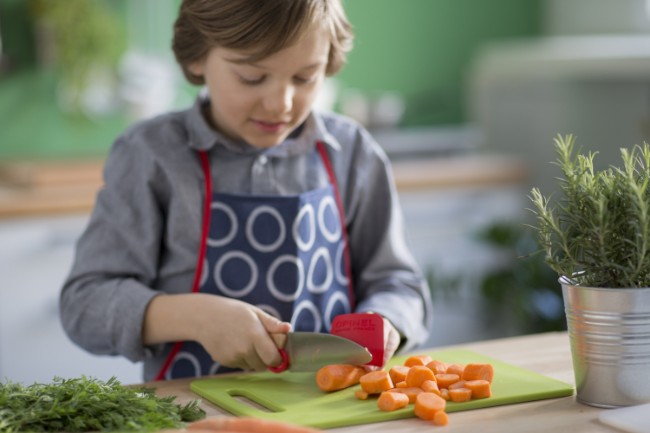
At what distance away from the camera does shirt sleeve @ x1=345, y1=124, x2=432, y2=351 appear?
1523 mm

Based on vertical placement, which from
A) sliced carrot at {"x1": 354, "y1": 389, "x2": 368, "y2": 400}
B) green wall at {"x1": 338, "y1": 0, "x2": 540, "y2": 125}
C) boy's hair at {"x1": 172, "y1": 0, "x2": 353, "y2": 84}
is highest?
green wall at {"x1": 338, "y1": 0, "x2": 540, "y2": 125}

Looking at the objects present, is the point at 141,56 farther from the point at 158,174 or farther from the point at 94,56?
the point at 158,174

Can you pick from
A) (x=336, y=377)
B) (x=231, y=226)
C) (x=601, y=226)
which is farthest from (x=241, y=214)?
(x=601, y=226)

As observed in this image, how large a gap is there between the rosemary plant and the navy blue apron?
1.55 ft

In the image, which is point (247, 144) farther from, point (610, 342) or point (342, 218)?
point (610, 342)

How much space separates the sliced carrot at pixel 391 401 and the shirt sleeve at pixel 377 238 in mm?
410

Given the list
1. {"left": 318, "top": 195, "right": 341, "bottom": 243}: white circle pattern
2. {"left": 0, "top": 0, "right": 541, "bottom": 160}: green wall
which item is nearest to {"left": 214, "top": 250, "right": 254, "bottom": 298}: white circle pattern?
{"left": 318, "top": 195, "right": 341, "bottom": 243}: white circle pattern

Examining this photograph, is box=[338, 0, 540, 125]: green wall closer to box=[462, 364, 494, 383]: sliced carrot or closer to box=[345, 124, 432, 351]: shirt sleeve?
box=[345, 124, 432, 351]: shirt sleeve

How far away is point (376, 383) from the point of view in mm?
1125

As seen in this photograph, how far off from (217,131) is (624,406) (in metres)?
0.73

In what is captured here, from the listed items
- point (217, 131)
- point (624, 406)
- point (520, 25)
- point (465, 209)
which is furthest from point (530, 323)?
point (624, 406)

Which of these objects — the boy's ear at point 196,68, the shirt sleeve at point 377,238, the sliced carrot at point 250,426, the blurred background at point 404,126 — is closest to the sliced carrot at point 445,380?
the sliced carrot at point 250,426

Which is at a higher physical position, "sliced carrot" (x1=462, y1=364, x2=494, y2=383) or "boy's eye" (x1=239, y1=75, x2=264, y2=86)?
"boy's eye" (x1=239, y1=75, x2=264, y2=86)

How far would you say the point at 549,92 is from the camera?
133 inches
